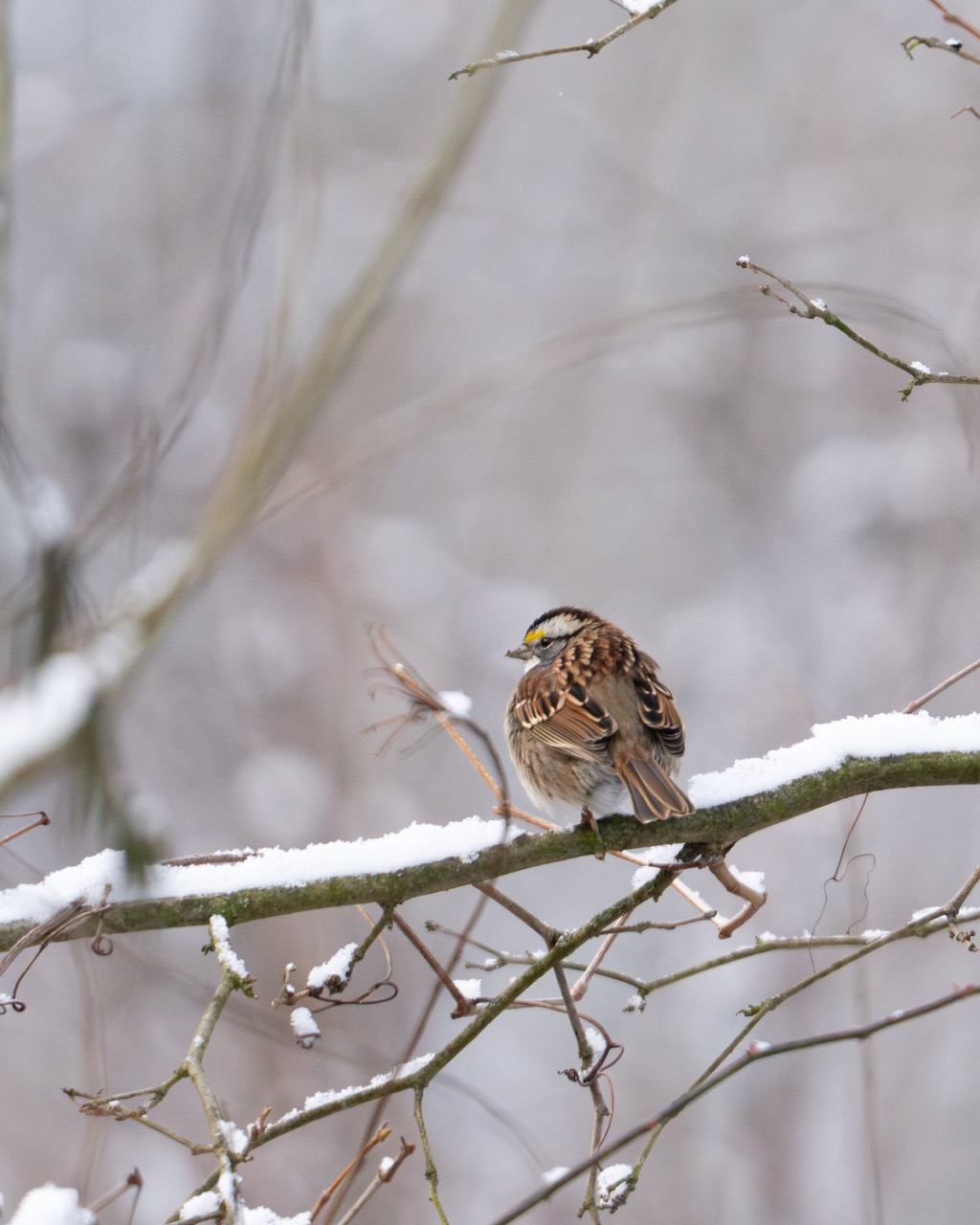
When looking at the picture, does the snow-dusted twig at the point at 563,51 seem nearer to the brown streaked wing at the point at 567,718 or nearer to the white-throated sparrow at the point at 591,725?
the white-throated sparrow at the point at 591,725

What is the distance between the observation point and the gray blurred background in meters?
6.32

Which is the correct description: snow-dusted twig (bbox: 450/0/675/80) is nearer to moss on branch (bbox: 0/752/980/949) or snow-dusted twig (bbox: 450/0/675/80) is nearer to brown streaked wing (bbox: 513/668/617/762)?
moss on branch (bbox: 0/752/980/949)

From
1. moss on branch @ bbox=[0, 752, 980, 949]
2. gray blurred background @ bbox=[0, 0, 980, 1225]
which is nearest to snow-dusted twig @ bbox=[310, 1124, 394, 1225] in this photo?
moss on branch @ bbox=[0, 752, 980, 949]

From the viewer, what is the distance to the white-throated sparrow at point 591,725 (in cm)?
315

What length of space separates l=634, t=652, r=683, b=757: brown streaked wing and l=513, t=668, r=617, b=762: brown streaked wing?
0.13 metres

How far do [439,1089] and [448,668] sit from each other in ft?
8.25

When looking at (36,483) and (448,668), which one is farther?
(448,668)

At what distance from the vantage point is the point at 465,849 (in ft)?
7.22

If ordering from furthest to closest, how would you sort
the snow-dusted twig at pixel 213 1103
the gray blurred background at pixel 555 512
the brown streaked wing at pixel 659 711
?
the gray blurred background at pixel 555 512, the brown streaked wing at pixel 659 711, the snow-dusted twig at pixel 213 1103

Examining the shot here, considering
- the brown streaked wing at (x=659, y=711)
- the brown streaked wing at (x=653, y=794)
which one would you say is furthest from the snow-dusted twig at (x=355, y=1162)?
the brown streaked wing at (x=659, y=711)

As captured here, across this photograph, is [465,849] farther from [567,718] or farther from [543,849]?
[567,718]

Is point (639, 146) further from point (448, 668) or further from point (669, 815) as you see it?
point (669, 815)

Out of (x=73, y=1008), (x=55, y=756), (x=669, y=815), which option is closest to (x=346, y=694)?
(x=73, y=1008)

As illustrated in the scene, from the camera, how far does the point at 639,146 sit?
8109 mm
